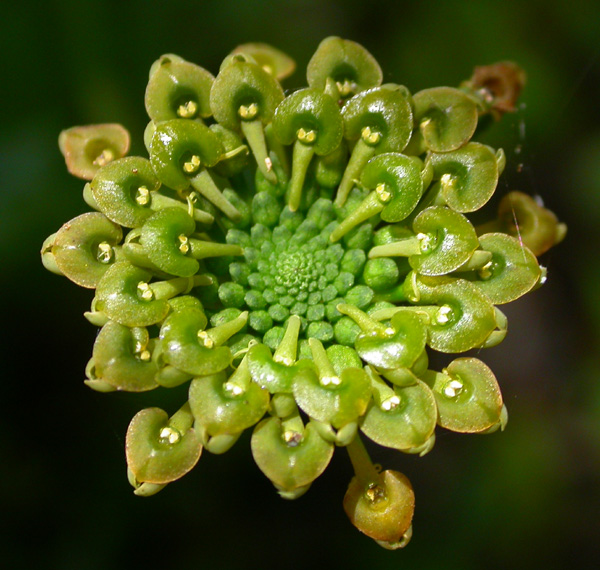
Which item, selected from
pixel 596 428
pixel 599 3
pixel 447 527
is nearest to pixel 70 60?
pixel 599 3

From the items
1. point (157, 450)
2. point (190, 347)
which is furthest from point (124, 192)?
point (157, 450)

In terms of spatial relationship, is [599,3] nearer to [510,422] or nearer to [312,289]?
[510,422]

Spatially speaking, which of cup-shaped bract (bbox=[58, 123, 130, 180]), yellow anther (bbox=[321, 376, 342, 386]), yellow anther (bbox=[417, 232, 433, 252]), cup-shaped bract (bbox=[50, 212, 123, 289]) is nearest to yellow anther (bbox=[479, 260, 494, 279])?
yellow anther (bbox=[417, 232, 433, 252])

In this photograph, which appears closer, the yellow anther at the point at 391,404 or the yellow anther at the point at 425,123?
the yellow anther at the point at 391,404

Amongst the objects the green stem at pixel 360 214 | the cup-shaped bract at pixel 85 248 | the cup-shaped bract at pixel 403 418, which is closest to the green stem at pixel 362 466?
the cup-shaped bract at pixel 403 418

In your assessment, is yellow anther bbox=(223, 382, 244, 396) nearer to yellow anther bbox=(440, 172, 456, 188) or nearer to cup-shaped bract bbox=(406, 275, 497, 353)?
cup-shaped bract bbox=(406, 275, 497, 353)

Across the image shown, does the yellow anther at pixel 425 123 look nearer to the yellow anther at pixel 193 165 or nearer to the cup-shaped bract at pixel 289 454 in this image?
the yellow anther at pixel 193 165
